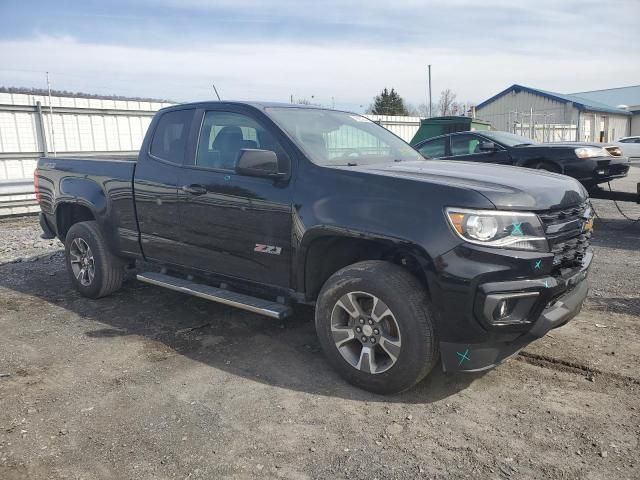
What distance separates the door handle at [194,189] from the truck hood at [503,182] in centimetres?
136

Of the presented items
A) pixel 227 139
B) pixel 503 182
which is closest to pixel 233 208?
pixel 227 139

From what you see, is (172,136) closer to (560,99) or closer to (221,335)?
(221,335)

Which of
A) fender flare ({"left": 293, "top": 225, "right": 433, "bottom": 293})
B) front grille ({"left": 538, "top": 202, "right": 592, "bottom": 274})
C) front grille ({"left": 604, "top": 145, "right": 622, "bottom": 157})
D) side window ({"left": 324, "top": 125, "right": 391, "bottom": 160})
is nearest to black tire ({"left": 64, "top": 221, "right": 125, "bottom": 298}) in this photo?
fender flare ({"left": 293, "top": 225, "right": 433, "bottom": 293})

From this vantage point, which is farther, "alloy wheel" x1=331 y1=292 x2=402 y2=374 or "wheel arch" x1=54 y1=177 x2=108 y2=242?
"wheel arch" x1=54 y1=177 x2=108 y2=242

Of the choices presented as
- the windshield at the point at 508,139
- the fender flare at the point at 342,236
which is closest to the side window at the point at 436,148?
the windshield at the point at 508,139

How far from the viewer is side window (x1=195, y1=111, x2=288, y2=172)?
14.0 ft

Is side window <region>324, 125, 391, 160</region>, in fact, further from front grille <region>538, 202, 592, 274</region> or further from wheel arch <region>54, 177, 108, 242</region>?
wheel arch <region>54, 177, 108, 242</region>

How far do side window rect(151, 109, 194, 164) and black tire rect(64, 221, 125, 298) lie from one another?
3.95 ft

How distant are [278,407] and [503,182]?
6.64 ft

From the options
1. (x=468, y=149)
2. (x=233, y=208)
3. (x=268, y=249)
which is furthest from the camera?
(x=468, y=149)

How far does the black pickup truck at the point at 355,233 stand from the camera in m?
3.17

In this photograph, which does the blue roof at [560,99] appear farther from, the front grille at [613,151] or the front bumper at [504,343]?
the front bumper at [504,343]

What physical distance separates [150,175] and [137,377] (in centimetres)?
187

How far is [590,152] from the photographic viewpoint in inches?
338
